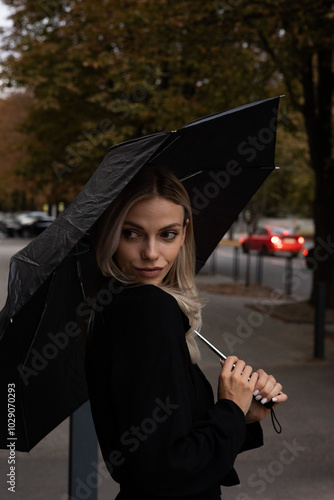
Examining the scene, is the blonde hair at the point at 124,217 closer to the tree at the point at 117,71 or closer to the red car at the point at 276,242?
the tree at the point at 117,71

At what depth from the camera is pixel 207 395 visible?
1.71 metres

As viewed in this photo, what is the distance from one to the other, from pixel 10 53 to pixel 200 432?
22132mm

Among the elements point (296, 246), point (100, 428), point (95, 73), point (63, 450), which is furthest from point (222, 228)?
point (296, 246)

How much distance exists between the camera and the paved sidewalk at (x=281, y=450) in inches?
174

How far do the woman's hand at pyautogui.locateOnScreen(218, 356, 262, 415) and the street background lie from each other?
387 mm

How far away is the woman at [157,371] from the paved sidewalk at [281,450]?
7.74ft

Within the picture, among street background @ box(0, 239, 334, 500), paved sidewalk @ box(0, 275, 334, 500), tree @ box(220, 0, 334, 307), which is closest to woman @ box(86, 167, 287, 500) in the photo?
street background @ box(0, 239, 334, 500)

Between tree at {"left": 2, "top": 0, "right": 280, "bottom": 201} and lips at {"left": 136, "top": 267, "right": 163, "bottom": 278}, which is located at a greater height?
tree at {"left": 2, "top": 0, "right": 280, "bottom": 201}

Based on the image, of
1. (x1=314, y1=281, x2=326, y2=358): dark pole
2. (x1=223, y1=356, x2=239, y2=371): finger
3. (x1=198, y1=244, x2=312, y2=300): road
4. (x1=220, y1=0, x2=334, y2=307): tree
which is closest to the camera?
(x1=223, y1=356, x2=239, y2=371): finger

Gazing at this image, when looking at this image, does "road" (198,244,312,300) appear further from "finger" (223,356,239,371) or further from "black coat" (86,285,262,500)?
"black coat" (86,285,262,500)

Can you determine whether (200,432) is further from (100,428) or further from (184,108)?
(184,108)

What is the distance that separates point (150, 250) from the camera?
174 cm

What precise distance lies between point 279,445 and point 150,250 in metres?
3.96

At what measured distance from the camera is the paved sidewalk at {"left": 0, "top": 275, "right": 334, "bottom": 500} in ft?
14.5
